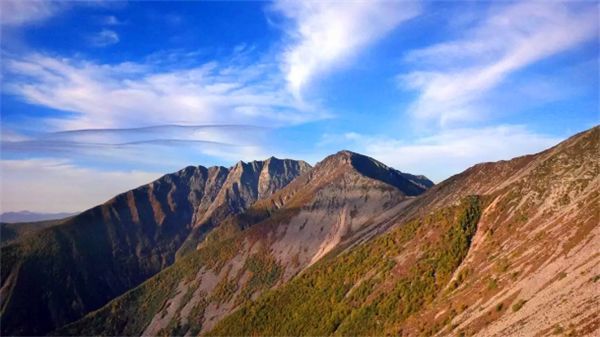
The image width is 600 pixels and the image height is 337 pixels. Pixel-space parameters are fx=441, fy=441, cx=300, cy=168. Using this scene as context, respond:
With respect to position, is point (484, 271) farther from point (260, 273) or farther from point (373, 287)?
point (260, 273)

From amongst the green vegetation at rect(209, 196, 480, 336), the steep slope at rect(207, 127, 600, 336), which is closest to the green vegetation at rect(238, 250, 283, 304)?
the green vegetation at rect(209, 196, 480, 336)

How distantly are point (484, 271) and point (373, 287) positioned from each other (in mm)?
24216

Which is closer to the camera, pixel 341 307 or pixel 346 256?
pixel 341 307

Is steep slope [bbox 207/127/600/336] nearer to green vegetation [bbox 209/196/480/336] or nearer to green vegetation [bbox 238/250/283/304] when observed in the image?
green vegetation [bbox 209/196/480/336]

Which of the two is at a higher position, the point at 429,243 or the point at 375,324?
the point at 429,243

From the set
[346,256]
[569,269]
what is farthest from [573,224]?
[346,256]

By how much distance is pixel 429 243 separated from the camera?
84.2m

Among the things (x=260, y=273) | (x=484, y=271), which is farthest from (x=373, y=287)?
(x=260, y=273)

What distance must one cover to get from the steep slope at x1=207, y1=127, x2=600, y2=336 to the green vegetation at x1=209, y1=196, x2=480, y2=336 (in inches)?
10.5

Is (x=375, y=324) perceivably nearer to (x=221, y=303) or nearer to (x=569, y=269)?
(x=569, y=269)

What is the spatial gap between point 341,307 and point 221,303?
3836 inches

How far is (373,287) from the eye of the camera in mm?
84125

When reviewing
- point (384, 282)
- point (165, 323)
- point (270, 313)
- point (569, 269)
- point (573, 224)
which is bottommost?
point (165, 323)

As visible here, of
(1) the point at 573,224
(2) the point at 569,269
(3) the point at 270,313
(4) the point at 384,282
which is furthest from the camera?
(3) the point at 270,313
